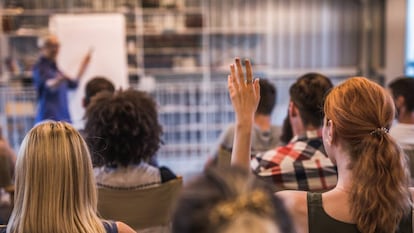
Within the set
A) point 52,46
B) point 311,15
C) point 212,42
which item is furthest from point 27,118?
point 311,15

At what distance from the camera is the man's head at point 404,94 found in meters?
2.90

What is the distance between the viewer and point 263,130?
2939mm

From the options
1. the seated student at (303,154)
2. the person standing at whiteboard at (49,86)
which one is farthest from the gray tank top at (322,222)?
the person standing at whiteboard at (49,86)

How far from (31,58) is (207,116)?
2.42 metres

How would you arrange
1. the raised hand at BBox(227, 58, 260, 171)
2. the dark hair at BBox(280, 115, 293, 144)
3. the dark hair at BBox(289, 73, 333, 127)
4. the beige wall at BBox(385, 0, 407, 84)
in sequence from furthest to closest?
1. the beige wall at BBox(385, 0, 407, 84)
2. the dark hair at BBox(280, 115, 293, 144)
3. the dark hair at BBox(289, 73, 333, 127)
4. the raised hand at BBox(227, 58, 260, 171)

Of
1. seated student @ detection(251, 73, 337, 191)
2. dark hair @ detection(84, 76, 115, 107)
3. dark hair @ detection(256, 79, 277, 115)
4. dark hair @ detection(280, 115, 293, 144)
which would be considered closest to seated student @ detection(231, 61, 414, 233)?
Answer: seated student @ detection(251, 73, 337, 191)

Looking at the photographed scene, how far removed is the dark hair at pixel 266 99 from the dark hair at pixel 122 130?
3.04 ft

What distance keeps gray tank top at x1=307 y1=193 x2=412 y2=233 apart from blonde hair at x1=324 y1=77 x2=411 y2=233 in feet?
0.10

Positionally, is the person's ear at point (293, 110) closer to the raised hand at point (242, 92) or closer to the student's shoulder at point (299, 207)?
the raised hand at point (242, 92)

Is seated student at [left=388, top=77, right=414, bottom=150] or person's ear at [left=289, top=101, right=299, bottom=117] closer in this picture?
person's ear at [left=289, top=101, right=299, bottom=117]

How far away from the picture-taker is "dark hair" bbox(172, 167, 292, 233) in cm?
66

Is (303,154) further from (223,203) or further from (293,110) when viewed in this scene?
(223,203)

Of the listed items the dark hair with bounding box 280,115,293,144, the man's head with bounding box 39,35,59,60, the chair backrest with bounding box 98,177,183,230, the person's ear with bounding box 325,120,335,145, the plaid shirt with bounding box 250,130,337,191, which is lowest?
the chair backrest with bounding box 98,177,183,230

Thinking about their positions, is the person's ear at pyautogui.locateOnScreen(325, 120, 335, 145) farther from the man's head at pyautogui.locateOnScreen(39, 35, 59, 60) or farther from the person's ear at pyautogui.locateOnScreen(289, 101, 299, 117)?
the man's head at pyautogui.locateOnScreen(39, 35, 59, 60)
